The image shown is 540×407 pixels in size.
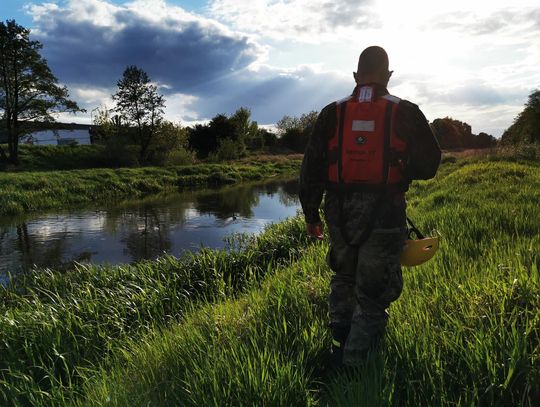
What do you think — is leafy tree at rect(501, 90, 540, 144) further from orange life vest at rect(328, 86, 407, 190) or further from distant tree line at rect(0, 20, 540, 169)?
orange life vest at rect(328, 86, 407, 190)

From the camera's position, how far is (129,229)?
14.1m

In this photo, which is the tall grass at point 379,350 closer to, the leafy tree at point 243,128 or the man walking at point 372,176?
the man walking at point 372,176

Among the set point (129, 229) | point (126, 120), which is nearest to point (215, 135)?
point (126, 120)

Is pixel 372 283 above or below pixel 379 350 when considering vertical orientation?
above

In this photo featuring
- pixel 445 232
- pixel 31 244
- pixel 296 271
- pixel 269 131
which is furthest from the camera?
pixel 269 131

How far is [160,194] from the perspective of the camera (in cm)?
2473

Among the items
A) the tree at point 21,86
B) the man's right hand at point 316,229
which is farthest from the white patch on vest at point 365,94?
the tree at point 21,86

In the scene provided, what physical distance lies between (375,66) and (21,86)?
114 feet

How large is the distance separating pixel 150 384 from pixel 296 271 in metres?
2.82

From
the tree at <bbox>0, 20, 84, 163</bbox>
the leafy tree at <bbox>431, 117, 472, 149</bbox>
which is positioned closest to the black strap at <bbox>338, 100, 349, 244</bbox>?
the tree at <bbox>0, 20, 84, 163</bbox>

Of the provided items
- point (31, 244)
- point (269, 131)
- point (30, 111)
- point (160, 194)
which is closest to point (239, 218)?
point (31, 244)

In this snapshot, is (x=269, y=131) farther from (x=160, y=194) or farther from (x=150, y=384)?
(x=150, y=384)

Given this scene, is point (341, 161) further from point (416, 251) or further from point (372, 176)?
point (416, 251)

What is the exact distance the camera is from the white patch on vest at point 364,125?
279 centimetres
